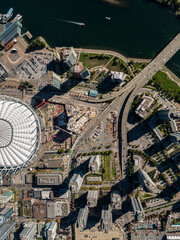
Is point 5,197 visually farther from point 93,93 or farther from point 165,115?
point 165,115

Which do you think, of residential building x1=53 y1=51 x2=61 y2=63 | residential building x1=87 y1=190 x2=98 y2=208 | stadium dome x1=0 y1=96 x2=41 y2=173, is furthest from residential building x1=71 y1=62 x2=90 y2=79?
residential building x1=87 y1=190 x2=98 y2=208

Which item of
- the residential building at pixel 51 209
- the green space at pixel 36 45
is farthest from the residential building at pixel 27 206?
the green space at pixel 36 45

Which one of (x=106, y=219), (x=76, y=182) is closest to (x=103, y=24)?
(x=76, y=182)

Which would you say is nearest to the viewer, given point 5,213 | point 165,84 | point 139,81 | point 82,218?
point 82,218

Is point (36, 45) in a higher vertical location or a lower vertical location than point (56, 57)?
higher

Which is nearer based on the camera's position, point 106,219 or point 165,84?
point 106,219

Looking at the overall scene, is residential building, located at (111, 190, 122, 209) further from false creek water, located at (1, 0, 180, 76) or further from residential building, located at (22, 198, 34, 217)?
false creek water, located at (1, 0, 180, 76)

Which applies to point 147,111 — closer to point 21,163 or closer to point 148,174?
point 148,174

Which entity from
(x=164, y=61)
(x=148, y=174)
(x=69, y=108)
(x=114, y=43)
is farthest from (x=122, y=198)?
(x=114, y=43)
